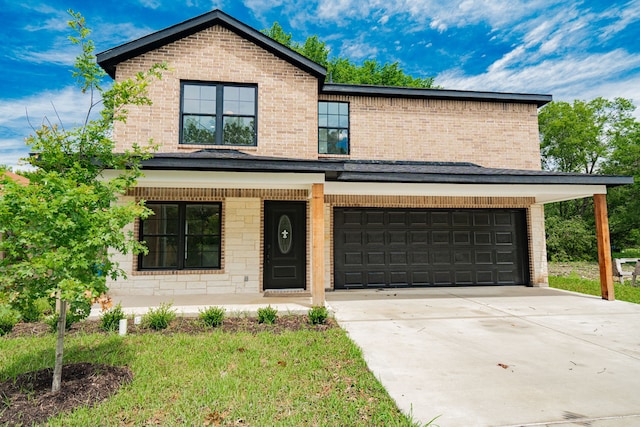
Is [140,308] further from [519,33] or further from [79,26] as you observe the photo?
[519,33]

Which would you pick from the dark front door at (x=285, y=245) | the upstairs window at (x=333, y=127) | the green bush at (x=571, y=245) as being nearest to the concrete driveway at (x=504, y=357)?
the dark front door at (x=285, y=245)

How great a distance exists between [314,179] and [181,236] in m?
4.13

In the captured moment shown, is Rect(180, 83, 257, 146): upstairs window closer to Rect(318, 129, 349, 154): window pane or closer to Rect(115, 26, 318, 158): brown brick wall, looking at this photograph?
Rect(115, 26, 318, 158): brown brick wall

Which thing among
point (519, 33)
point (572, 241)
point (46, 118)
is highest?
point (519, 33)

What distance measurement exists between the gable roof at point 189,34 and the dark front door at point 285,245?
13.4 ft

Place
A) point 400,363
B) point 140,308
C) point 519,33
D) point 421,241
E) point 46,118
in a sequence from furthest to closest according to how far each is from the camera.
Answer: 1. point 519,33
2. point 421,241
3. point 140,308
4. point 400,363
5. point 46,118

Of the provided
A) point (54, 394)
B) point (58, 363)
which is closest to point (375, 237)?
point (58, 363)

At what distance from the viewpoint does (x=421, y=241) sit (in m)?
10.1

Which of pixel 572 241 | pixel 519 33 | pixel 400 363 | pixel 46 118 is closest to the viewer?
pixel 46 118

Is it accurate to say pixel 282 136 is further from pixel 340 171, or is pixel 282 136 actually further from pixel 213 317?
pixel 213 317

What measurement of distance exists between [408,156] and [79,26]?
28.9 ft

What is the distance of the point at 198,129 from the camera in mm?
8945

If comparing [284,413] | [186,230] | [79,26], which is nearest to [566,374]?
[284,413]

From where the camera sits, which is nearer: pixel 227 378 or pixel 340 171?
pixel 227 378
